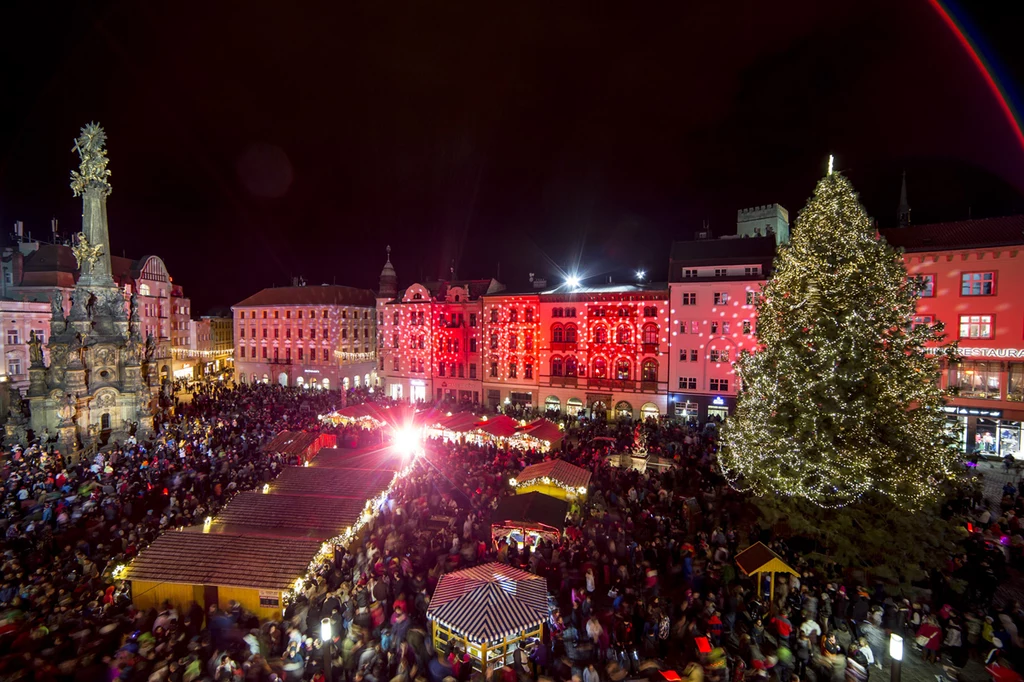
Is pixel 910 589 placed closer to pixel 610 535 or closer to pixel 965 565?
pixel 965 565

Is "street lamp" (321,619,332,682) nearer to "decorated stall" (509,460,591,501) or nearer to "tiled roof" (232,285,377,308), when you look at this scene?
"decorated stall" (509,460,591,501)

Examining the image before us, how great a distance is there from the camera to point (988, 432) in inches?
950

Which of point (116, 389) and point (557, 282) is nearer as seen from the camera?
point (116, 389)

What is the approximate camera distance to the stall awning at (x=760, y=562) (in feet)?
39.0

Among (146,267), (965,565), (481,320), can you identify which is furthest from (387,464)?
(146,267)

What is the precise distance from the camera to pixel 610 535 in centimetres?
1473

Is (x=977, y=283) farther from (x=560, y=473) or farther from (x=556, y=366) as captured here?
(x=556, y=366)

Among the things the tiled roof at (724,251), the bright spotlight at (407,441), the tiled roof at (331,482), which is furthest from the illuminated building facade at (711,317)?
the tiled roof at (331,482)

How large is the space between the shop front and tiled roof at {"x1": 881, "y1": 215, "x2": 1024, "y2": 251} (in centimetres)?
796

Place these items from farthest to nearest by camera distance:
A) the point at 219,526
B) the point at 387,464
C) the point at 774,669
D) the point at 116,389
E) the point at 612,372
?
the point at 612,372 < the point at 116,389 < the point at 387,464 < the point at 219,526 < the point at 774,669

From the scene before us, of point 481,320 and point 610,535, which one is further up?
point 481,320

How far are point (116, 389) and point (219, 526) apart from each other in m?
18.5

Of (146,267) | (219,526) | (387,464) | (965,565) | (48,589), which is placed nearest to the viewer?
(48,589)

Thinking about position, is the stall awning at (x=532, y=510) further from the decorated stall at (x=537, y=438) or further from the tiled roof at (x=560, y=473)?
the decorated stall at (x=537, y=438)
